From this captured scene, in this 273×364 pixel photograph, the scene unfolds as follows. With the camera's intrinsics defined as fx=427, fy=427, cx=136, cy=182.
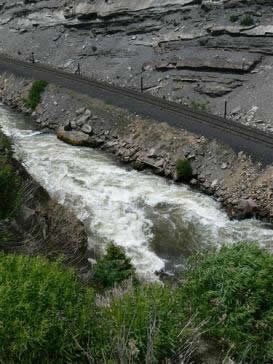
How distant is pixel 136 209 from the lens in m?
24.2

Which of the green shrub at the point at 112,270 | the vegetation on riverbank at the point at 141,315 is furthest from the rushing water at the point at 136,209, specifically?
the vegetation on riverbank at the point at 141,315

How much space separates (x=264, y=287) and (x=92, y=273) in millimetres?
7330

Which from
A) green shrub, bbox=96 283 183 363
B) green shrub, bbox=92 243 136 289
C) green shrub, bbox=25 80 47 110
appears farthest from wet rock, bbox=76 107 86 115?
green shrub, bbox=96 283 183 363

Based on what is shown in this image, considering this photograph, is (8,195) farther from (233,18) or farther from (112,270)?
(233,18)

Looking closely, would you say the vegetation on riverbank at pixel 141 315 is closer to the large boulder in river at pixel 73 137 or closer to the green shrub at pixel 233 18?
the large boulder in river at pixel 73 137

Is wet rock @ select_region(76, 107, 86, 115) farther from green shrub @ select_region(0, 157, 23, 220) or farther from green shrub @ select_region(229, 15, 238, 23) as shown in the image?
green shrub @ select_region(0, 157, 23, 220)

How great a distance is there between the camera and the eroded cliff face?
3488 centimetres

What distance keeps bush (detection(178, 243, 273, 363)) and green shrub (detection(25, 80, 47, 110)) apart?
33.5 m

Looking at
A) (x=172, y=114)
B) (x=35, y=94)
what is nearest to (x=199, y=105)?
(x=172, y=114)

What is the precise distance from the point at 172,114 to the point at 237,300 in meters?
24.2

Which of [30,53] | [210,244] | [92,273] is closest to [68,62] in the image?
[30,53]

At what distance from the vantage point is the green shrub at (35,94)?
1604 inches

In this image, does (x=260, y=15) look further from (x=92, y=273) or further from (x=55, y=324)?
(x=55, y=324)

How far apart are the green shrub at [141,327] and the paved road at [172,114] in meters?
18.2
